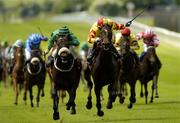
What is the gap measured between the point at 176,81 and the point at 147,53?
543 inches

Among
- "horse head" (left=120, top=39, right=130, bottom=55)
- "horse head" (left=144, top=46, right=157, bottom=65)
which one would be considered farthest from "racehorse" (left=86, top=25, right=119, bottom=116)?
"horse head" (left=144, top=46, right=157, bottom=65)

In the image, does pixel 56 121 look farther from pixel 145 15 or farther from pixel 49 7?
pixel 49 7

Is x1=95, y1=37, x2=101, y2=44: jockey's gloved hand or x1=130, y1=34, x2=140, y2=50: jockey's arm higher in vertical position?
x1=95, y1=37, x2=101, y2=44: jockey's gloved hand

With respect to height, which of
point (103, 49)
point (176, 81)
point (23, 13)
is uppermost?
point (103, 49)

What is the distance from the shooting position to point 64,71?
18.3 m

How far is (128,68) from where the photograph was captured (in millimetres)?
22094

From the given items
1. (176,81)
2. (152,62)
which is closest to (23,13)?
(176,81)

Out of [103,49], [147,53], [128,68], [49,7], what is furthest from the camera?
[49,7]

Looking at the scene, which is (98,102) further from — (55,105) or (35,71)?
(35,71)

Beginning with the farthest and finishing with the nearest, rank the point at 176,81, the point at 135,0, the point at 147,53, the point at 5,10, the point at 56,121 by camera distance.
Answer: the point at 5,10
the point at 135,0
the point at 176,81
the point at 147,53
the point at 56,121

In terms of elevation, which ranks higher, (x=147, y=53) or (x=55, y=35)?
(x=55, y=35)

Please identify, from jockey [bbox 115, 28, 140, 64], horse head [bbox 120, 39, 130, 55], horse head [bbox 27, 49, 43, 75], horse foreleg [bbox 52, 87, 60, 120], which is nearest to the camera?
horse foreleg [bbox 52, 87, 60, 120]

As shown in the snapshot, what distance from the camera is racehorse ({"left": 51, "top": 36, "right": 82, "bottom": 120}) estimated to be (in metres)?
18.1

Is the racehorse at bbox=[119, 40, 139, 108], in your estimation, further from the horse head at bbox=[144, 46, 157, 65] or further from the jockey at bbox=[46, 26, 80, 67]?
the horse head at bbox=[144, 46, 157, 65]
